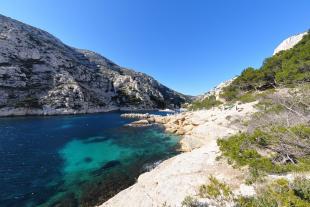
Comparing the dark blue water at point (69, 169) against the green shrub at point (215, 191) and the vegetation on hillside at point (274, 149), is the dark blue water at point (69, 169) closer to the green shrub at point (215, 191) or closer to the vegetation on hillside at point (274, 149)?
the green shrub at point (215, 191)

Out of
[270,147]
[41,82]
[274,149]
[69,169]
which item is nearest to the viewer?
[274,149]

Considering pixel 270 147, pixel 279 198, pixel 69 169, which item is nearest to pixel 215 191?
pixel 279 198

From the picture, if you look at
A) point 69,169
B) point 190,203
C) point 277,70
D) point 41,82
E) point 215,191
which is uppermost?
point 41,82

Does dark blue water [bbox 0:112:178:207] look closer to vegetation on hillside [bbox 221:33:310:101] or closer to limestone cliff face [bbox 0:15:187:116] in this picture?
vegetation on hillside [bbox 221:33:310:101]

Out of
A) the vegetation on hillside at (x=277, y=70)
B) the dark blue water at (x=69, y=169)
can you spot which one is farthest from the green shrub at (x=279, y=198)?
the vegetation on hillside at (x=277, y=70)

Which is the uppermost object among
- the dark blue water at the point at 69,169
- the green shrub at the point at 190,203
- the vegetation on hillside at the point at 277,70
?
the vegetation on hillside at the point at 277,70

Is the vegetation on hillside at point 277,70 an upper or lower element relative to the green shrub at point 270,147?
upper

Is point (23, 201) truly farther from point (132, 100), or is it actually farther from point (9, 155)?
point (132, 100)

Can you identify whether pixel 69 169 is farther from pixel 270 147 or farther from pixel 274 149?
pixel 274 149

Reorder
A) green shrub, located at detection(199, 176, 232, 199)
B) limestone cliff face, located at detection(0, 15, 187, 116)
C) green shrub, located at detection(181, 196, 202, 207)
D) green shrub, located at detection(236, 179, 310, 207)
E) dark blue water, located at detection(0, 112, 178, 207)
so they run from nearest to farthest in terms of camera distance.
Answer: green shrub, located at detection(236, 179, 310, 207) < green shrub, located at detection(181, 196, 202, 207) < green shrub, located at detection(199, 176, 232, 199) < dark blue water, located at detection(0, 112, 178, 207) < limestone cliff face, located at detection(0, 15, 187, 116)

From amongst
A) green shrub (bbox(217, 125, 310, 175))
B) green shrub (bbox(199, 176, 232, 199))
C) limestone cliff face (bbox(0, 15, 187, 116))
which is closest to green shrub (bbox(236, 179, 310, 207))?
green shrub (bbox(199, 176, 232, 199))

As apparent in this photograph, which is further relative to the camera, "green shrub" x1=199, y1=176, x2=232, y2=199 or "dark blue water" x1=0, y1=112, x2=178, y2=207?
"dark blue water" x1=0, y1=112, x2=178, y2=207

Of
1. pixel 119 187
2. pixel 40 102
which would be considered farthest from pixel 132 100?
pixel 119 187

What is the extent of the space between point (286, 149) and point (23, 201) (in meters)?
15.6
